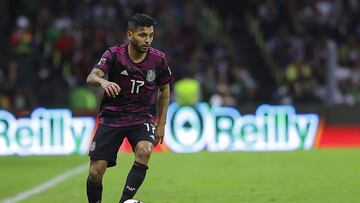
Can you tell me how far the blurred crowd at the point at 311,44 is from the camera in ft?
74.5

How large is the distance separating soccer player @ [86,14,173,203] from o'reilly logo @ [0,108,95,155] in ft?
32.2

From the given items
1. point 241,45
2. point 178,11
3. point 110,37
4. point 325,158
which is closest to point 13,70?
point 110,37

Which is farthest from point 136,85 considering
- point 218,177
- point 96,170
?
point 218,177

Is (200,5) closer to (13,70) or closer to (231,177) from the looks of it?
(13,70)

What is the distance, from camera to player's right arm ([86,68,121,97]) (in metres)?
7.83

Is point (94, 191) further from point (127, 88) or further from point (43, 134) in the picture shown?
point (43, 134)

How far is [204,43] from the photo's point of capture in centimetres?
2459

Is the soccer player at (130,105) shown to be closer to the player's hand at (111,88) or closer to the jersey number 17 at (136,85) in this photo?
the jersey number 17 at (136,85)

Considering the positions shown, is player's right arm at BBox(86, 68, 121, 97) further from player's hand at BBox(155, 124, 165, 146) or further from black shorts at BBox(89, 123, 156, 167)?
player's hand at BBox(155, 124, 165, 146)

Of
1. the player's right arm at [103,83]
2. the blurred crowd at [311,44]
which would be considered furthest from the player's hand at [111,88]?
the blurred crowd at [311,44]

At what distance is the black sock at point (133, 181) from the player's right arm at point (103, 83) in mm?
736

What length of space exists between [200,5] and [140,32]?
17.5m

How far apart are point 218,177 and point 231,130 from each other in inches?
227

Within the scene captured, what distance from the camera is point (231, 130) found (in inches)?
744
